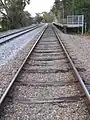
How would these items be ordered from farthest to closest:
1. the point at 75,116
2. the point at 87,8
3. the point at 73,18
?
the point at 87,8
the point at 73,18
the point at 75,116

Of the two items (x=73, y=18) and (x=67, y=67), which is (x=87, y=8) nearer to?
(x=73, y=18)

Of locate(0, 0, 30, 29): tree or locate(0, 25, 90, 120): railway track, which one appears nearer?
locate(0, 25, 90, 120): railway track

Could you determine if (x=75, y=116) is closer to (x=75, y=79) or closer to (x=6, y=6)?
(x=75, y=79)

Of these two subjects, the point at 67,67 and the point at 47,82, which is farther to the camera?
the point at 67,67

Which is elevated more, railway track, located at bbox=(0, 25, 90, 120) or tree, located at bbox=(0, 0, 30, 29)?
railway track, located at bbox=(0, 25, 90, 120)

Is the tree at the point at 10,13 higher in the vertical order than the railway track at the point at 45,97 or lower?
lower

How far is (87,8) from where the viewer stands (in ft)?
156

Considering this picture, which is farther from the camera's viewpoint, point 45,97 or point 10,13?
point 10,13

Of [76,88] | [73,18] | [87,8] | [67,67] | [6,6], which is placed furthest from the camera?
[6,6]

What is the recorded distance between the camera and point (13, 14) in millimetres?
62125

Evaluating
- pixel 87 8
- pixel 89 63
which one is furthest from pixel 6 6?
pixel 89 63

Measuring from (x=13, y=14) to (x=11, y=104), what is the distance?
57.7m

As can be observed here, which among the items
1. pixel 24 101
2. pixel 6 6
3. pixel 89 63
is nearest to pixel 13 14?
pixel 6 6

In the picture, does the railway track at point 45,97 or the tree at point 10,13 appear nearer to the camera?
the railway track at point 45,97
